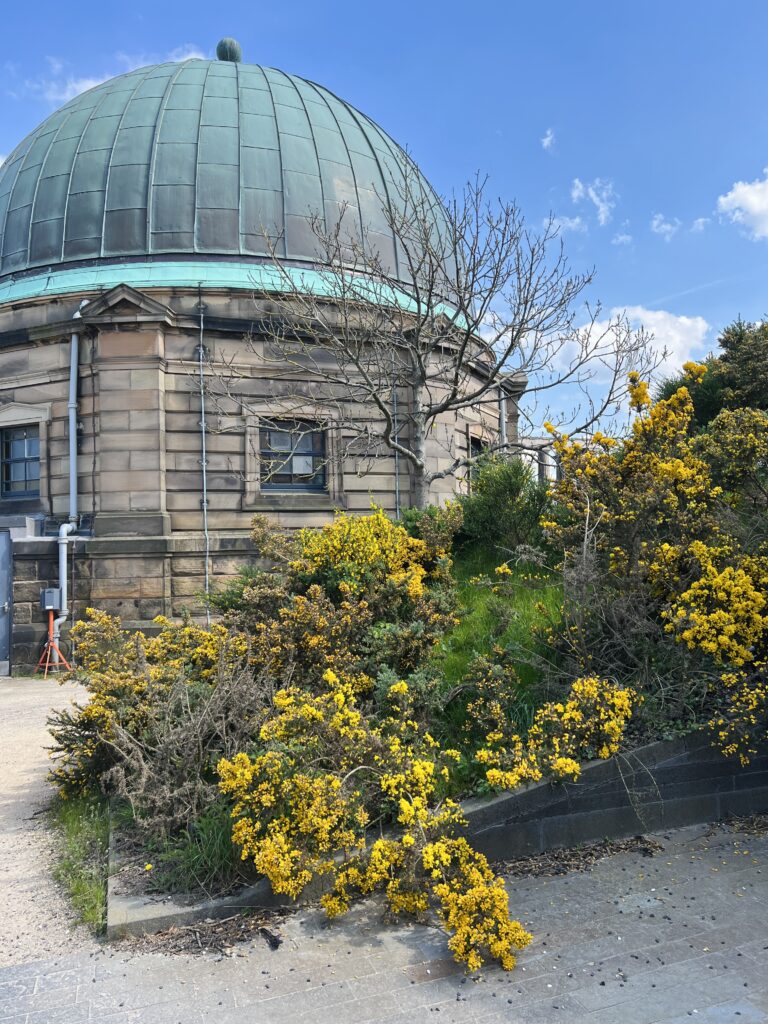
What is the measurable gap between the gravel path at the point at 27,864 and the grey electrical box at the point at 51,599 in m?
5.21

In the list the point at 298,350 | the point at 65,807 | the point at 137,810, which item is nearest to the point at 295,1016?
the point at 137,810

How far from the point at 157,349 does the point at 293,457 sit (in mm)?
3873

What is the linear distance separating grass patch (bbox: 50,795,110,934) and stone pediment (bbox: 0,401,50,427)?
12.4m

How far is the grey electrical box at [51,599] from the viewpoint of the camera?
49.1ft

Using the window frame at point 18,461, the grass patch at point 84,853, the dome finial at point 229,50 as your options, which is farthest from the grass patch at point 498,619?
the dome finial at point 229,50

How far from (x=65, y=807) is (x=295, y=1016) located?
11.7 feet

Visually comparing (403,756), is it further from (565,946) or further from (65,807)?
(65,807)

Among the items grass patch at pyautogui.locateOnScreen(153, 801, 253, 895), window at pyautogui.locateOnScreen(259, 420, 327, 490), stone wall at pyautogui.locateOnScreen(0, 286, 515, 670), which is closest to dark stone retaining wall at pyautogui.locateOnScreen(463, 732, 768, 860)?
grass patch at pyautogui.locateOnScreen(153, 801, 253, 895)

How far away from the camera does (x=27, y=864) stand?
5.36 meters

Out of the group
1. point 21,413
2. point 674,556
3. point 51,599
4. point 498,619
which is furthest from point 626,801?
point 21,413

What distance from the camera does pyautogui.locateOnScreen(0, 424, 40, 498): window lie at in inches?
690

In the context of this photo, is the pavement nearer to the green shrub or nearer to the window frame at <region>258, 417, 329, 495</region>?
the green shrub

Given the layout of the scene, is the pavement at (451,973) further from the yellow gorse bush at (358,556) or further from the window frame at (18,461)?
the window frame at (18,461)

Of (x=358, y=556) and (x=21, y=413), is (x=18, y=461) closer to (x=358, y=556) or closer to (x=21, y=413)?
(x=21, y=413)
